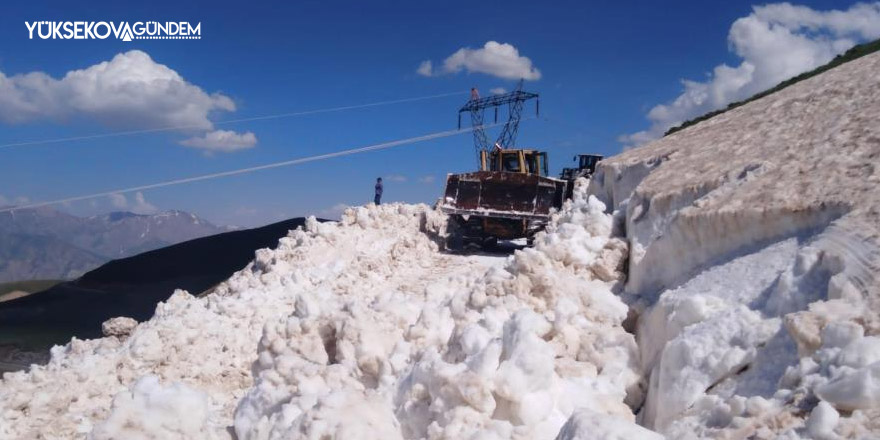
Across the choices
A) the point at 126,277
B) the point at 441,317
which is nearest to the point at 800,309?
the point at 441,317

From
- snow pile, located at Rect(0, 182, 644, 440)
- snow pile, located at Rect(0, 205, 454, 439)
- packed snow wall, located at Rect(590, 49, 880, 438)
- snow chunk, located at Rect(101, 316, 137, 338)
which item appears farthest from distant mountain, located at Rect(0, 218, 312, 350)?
packed snow wall, located at Rect(590, 49, 880, 438)

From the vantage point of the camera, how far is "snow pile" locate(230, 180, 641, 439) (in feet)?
10.5

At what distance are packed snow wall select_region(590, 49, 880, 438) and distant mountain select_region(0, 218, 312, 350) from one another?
1047cm

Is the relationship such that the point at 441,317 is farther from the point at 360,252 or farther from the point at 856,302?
the point at 360,252

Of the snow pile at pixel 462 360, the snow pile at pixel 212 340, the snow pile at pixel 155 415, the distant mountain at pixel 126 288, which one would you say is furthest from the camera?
the distant mountain at pixel 126 288

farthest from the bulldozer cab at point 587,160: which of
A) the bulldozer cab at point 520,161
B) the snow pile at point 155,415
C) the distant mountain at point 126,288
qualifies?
the snow pile at point 155,415

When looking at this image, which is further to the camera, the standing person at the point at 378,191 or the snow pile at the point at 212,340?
the standing person at the point at 378,191

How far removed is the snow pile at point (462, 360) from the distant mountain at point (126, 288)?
29.5 ft

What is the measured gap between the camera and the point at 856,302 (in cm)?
261

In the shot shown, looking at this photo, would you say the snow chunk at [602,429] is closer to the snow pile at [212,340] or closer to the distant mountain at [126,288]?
the snow pile at [212,340]

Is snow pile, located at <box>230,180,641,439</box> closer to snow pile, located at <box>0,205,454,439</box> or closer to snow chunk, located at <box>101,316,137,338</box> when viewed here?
snow pile, located at <box>0,205,454,439</box>

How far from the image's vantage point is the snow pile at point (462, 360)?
3.21 metres

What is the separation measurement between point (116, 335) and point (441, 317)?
5253 millimetres

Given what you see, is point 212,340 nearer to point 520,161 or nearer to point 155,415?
point 155,415
